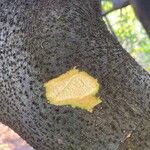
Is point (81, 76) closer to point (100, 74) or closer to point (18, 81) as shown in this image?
point (100, 74)

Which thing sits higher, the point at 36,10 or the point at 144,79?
the point at 36,10

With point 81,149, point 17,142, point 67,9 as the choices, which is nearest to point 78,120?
point 81,149

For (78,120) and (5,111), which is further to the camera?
(5,111)

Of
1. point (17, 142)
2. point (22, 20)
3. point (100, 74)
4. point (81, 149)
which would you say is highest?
point (22, 20)
